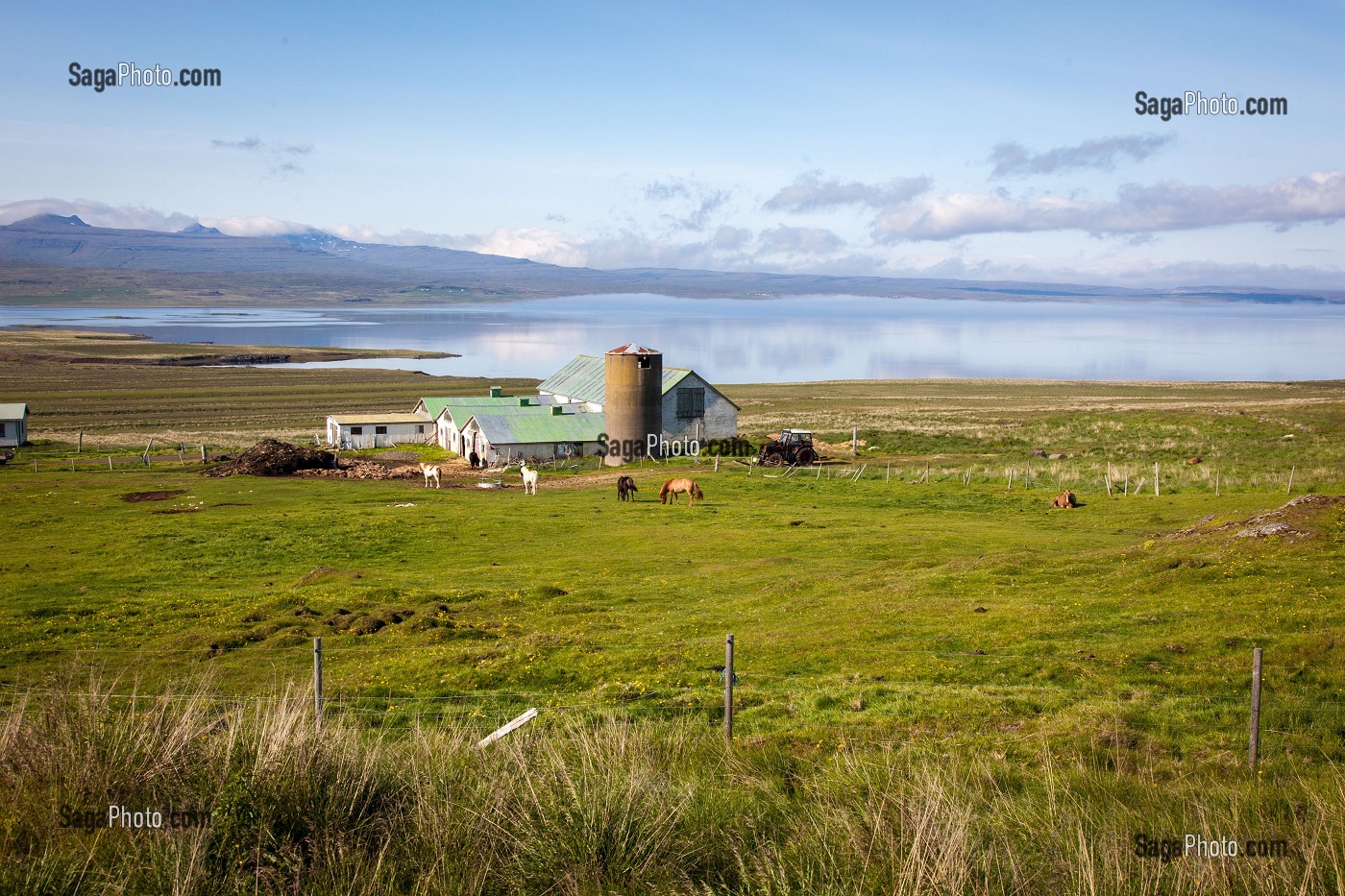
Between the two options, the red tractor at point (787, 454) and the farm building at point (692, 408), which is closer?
the red tractor at point (787, 454)

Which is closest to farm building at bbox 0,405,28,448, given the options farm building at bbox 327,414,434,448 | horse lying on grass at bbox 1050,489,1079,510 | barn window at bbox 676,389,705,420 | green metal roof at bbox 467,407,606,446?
farm building at bbox 327,414,434,448

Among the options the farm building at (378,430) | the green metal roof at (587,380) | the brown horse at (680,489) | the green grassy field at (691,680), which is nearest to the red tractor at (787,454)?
the green grassy field at (691,680)

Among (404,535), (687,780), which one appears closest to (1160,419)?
(404,535)

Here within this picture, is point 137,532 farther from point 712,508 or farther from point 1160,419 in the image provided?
point 1160,419

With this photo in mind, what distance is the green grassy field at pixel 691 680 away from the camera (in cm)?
680

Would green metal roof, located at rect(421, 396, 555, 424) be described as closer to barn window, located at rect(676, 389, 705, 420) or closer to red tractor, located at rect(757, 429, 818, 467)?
barn window, located at rect(676, 389, 705, 420)

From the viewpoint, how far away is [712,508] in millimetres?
37094

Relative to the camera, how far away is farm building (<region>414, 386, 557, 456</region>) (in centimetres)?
6069

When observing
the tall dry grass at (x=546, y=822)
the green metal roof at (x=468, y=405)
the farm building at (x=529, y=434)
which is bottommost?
the tall dry grass at (x=546, y=822)

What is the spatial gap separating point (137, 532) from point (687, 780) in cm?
A: 2904

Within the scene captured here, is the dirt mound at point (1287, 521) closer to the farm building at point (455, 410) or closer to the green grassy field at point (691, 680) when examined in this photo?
the green grassy field at point (691, 680)

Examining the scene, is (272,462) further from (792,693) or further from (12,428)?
(792,693)

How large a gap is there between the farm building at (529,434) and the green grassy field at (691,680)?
12442 millimetres

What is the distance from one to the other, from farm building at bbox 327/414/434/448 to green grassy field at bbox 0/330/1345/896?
876 inches
